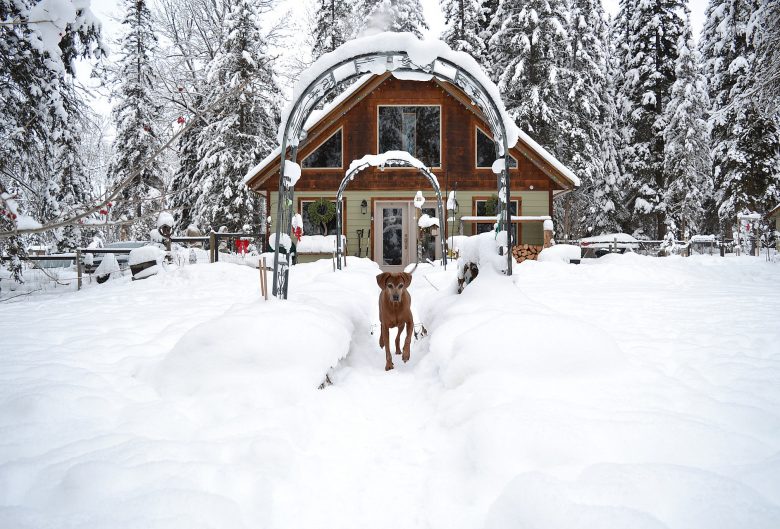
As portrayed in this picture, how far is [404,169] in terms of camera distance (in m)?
14.6

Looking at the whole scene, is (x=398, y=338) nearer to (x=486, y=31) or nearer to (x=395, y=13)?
(x=486, y=31)

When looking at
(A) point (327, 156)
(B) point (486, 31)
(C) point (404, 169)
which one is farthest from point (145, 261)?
(B) point (486, 31)

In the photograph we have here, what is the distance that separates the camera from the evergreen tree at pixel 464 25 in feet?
72.1

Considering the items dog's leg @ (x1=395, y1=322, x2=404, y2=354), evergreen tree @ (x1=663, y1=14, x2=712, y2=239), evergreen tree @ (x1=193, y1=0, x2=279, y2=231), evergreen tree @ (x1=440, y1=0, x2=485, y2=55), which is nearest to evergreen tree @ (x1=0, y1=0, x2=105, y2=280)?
dog's leg @ (x1=395, y1=322, x2=404, y2=354)

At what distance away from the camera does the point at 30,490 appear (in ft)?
5.67

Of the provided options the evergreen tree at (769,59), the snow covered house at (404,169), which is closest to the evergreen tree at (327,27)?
the snow covered house at (404,169)

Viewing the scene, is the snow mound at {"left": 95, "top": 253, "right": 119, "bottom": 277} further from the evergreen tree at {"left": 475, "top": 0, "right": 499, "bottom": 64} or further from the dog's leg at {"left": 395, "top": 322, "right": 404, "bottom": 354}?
the evergreen tree at {"left": 475, "top": 0, "right": 499, "bottom": 64}

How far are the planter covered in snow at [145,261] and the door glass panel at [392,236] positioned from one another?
6973mm

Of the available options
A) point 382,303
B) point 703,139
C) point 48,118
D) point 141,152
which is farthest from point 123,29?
point 703,139

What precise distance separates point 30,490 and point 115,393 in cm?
104

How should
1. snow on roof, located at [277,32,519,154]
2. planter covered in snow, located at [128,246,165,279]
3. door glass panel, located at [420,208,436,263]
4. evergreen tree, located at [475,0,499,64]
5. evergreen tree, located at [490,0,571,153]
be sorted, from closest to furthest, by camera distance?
snow on roof, located at [277,32,519,154]
planter covered in snow, located at [128,246,165,279]
door glass panel, located at [420,208,436,263]
evergreen tree, located at [490,0,571,153]
evergreen tree, located at [475,0,499,64]

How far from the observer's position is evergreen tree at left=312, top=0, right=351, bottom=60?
73.7 feet

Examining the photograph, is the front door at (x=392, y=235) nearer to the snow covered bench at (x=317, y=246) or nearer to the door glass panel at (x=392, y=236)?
the door glass panel at (x=392, y=236)

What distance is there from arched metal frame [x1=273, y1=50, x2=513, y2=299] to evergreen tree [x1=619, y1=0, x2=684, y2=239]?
2117 centimetres
